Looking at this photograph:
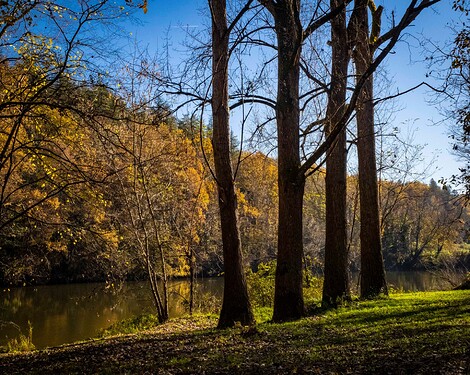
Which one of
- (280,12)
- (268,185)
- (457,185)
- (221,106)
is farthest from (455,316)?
(268,185)

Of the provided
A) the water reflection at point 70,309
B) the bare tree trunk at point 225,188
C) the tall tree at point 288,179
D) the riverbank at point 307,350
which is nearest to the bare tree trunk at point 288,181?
the tall tree at point 288,179

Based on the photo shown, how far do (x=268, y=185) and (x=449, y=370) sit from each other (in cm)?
3837

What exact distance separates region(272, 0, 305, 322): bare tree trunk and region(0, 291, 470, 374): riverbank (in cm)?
54

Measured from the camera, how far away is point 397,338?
559cm

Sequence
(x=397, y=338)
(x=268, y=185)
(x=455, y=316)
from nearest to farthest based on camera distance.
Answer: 1. (x=397, y=338)
2. (x=455, y=316)
3. (x=268, y=185)

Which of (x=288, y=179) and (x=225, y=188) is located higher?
(x=288, y=179)

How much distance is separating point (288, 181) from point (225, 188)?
1171 mm

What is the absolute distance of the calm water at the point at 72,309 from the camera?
14.7 metres

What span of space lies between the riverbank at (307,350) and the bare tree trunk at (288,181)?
54 centimetres

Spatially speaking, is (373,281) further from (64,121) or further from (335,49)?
(64,121)

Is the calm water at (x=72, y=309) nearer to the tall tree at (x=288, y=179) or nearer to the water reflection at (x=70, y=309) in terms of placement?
the water reflection at (x=70, y=309)

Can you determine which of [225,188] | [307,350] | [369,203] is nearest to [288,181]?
[225,188]

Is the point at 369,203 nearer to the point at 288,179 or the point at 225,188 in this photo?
the point at 288,179

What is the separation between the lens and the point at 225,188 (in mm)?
7938
